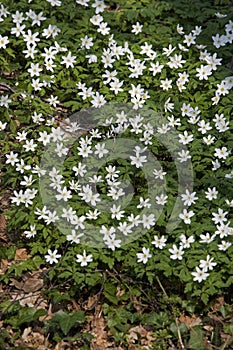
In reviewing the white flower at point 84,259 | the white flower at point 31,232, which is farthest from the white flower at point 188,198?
the white flower at point 31,232

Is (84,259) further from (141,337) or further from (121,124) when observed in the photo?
(121,124)

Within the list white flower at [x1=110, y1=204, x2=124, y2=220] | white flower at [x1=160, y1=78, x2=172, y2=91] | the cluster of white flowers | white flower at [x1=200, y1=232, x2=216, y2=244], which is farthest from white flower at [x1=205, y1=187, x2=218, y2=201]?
white flower at [x1=160, y1=78, x2=172, y2=91]

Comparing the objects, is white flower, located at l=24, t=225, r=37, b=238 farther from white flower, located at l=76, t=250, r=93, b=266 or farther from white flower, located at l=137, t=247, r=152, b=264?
white flower, located at l=137, t=247, r=152, b=264

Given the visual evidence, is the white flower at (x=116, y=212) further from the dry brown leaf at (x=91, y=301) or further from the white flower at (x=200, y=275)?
the white flower at (x=200, y=275)

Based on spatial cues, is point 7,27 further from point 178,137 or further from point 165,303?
point 165,303

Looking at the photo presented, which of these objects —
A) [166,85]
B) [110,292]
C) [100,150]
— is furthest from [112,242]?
[166,85]
